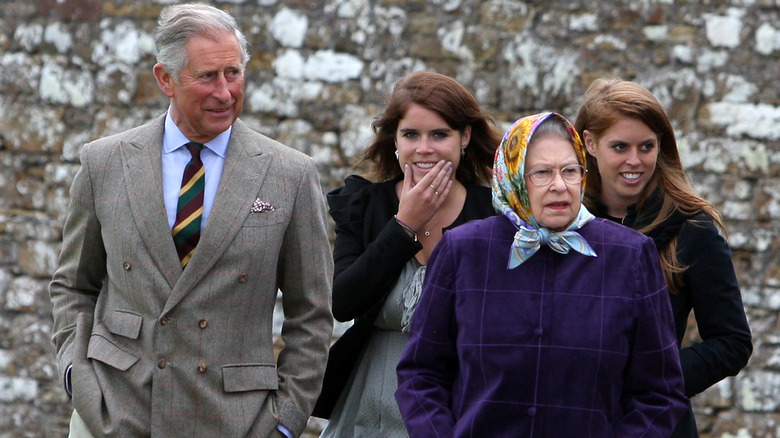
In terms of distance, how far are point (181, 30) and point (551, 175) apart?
1.06 m

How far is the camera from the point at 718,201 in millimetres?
5199

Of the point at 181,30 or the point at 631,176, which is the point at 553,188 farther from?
the point at 181,30

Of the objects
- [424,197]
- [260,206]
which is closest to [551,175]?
[424,197]

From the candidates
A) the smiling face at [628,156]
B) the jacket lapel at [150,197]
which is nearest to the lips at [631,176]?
the smiling face at [628,156]

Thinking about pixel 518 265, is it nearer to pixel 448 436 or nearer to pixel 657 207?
pixel 448 436

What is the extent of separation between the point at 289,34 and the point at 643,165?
2.83 metres

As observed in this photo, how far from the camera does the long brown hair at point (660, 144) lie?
2904 mm

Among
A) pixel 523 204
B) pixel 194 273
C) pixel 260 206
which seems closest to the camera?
pixel 523 204

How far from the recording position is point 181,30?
109 inches

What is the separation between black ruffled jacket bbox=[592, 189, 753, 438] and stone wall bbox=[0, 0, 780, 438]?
2439 mm

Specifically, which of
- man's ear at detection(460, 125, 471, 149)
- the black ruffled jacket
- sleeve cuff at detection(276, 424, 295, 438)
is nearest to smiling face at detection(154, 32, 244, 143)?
man's ear at detection(460, 125, 471, 149)

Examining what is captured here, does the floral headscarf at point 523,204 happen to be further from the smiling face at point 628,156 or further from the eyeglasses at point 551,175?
the smiling face at point 628,156

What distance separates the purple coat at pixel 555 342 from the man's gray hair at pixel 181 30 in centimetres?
89

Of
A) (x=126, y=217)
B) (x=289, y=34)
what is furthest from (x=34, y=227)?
(x=126, y=217)
